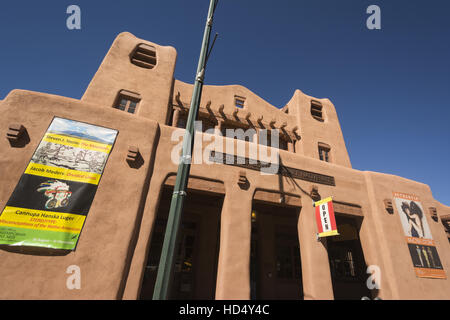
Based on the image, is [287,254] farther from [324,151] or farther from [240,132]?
[240,132]

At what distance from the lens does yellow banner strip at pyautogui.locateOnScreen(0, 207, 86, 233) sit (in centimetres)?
585

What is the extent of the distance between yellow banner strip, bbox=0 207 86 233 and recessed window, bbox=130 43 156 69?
32.1 ft

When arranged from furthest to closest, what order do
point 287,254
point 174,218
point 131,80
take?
1. point 287,254
2. point 131,80
3. point 174,218

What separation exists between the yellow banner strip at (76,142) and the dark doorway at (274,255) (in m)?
7.73

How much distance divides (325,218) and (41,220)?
31.3ft

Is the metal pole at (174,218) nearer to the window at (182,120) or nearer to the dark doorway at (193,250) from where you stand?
the dark doorway at (193,250)

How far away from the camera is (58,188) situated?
648 centimetres

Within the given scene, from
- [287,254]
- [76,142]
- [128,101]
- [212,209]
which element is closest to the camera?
[76,142]

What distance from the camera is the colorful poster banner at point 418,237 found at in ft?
31.9

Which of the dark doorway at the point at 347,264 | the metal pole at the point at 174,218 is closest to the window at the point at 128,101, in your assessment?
the metal pole at the point at 174,218

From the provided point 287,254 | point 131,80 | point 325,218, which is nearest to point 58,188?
point 131,80

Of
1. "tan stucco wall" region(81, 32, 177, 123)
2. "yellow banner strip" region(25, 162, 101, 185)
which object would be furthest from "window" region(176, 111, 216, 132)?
"yellow banner strip" region(25, 162, 101, 185)

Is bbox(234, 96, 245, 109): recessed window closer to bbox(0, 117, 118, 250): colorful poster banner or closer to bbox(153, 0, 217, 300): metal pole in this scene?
bbox(0, 117, 118, 250): colorful poster banner

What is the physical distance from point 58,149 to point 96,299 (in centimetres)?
473
